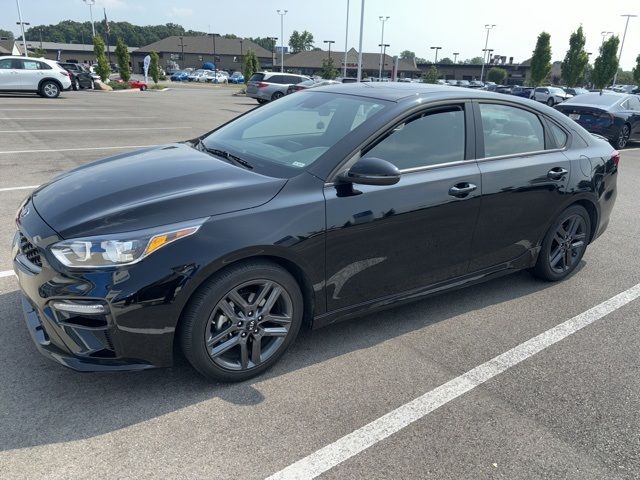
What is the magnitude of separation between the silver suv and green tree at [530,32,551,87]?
134 ft

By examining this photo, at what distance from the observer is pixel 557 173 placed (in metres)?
4.16

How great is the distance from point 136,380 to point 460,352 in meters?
2.05

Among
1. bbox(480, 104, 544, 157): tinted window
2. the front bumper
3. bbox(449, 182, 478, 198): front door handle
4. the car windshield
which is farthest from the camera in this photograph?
bbox(480, 104, 544, 157): tinted window

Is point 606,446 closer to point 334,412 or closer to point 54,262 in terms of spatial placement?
point 334,412

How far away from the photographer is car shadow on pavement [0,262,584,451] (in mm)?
2516

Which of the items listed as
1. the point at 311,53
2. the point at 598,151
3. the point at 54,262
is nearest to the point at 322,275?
the point at 54,262

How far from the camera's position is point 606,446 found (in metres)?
2.57

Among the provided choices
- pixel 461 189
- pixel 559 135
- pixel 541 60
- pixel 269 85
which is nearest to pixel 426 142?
pixel 461 189

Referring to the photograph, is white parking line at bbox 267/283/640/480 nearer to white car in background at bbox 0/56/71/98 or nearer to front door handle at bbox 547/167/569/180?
front door handle at bbox 547/167/569/180

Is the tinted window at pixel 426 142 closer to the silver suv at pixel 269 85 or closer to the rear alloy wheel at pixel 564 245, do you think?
the rear alloy wheel at pixel 564 245

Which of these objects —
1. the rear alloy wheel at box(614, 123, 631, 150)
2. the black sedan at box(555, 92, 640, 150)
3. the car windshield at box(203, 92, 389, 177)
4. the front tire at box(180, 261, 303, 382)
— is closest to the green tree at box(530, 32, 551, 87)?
the black sedan at box(555, 92, 640, 150)

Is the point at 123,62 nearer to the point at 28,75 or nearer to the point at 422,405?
the point at 28,75

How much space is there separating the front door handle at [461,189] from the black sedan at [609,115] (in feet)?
38.4

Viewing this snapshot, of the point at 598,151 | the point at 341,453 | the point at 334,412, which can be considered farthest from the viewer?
the point at 598,151
